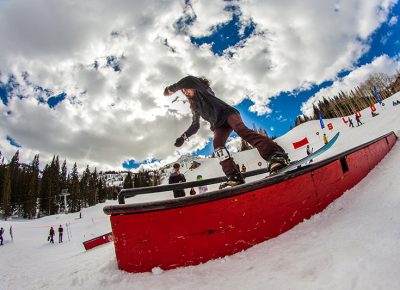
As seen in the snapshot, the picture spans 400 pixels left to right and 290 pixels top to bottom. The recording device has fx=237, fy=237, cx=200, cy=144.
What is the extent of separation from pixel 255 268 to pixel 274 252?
27 cm

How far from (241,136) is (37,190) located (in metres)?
66.8

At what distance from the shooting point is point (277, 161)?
271 centimetres

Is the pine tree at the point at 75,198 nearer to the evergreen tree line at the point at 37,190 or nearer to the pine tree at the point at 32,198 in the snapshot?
the evergreen tree line at the point at 37,190

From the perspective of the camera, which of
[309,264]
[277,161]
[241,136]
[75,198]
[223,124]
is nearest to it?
[309,264]

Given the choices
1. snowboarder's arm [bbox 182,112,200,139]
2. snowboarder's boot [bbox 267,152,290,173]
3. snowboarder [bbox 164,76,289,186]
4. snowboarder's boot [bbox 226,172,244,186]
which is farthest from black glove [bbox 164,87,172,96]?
snowboarder's boot [bbox 267,152,290,173]

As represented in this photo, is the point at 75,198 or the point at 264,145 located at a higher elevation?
the point at 75,198

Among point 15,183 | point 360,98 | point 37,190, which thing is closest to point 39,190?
point 37,190

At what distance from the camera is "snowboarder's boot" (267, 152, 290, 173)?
268cm

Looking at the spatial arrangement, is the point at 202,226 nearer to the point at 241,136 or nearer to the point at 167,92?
the point at 241,136

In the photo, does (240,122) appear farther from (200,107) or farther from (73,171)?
(73,171)

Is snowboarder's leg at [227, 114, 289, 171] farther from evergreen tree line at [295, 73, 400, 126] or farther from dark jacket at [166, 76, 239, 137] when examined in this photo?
evergreen tree line at [295, 73, 400, 126]

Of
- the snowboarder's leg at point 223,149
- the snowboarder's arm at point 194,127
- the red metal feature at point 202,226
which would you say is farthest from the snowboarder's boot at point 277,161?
the snowboarder's arm at point 194,127

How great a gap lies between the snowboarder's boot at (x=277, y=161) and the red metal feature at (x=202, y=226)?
1.16ft

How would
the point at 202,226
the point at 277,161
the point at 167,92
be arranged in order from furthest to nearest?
the point at 167,92, the point at 277,161, the point at 202,226
